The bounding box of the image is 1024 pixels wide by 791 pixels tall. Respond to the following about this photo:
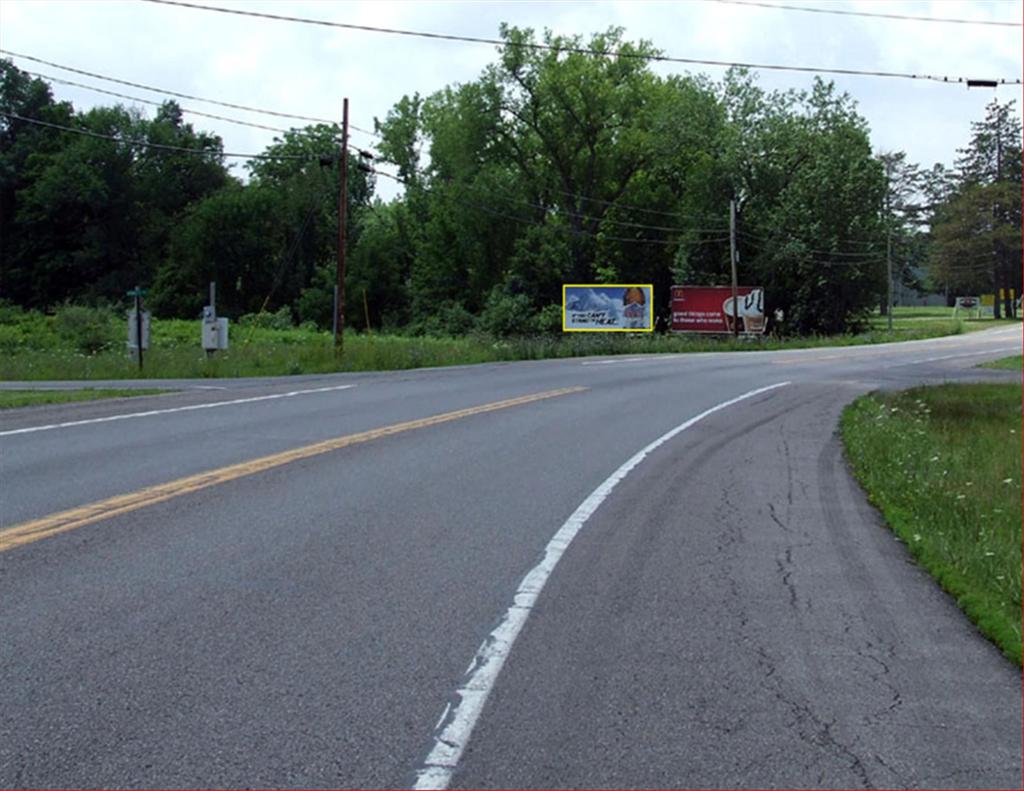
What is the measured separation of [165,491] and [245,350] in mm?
23759

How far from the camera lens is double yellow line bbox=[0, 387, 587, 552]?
7531 mm

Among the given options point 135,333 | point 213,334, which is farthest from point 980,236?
point 135,333

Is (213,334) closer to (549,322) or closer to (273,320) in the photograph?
(549,322)

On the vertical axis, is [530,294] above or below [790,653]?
above

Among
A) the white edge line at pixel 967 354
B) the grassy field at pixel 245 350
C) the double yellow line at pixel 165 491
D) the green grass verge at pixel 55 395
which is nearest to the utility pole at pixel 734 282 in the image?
the grassy field at pixel 245 350

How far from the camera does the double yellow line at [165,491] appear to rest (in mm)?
7531

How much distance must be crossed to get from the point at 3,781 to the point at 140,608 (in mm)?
2020

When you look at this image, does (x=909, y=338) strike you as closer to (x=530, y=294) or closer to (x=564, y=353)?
(x=530, y=294)

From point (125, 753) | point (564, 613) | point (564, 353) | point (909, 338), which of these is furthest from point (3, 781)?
point (909, 338)

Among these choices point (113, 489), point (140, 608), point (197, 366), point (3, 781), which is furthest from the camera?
point (197, 366)

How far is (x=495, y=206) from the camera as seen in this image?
69438 mm

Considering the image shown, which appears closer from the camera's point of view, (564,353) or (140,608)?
(140,608)

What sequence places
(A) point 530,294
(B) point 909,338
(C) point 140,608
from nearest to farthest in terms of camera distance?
(C) point 140,608 < (B) point 909,338 < (A) point 530,294

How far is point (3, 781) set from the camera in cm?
379
